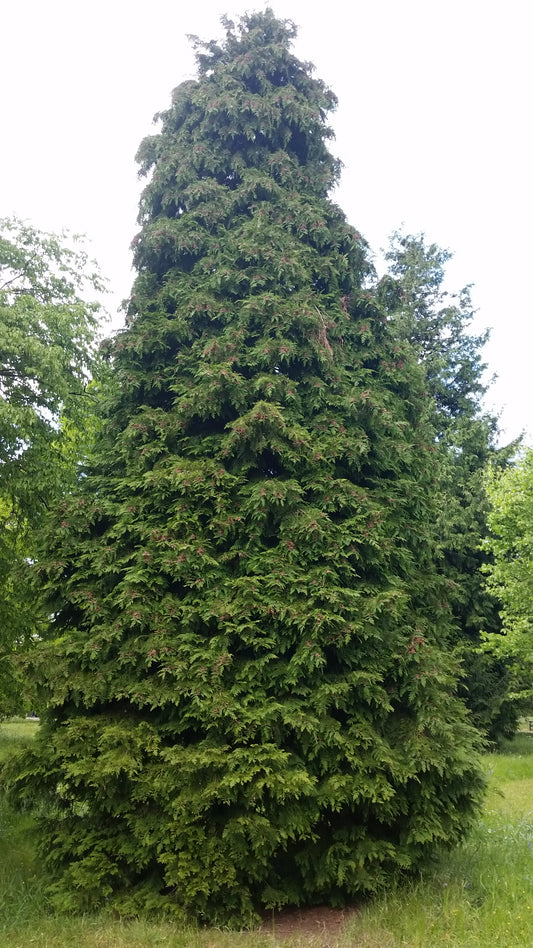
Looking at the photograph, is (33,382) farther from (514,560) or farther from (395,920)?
(514,560)

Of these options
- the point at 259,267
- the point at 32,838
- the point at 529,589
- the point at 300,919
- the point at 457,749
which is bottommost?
the point at 300,919

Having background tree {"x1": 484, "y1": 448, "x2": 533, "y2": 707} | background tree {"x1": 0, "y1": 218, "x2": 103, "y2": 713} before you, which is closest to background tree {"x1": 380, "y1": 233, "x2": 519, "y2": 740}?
background tree {"x1": 484, "y1": 448, "x2": 533, "y2": 707}

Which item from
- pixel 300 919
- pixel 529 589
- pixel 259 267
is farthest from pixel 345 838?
pixel 529 589

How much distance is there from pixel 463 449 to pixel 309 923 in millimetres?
15178

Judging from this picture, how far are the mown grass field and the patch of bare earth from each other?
5cm

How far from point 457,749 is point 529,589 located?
10.3 m

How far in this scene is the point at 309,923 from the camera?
524 centimetres

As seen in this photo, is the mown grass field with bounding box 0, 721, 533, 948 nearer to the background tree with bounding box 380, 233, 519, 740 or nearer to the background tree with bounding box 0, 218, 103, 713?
the background tree with bounding box 0, 218, 103, 713

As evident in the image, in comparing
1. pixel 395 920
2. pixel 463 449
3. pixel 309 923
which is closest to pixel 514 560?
pixel 463 449

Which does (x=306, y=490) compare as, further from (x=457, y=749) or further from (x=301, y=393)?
(x=457, y=749)

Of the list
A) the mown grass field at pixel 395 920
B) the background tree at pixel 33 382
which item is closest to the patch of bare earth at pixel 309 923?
the mown grass field at pixel 395 920

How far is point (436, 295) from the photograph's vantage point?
20.7 m

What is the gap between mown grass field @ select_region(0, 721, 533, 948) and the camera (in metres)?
4.68

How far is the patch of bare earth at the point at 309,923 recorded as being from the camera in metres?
4.96
